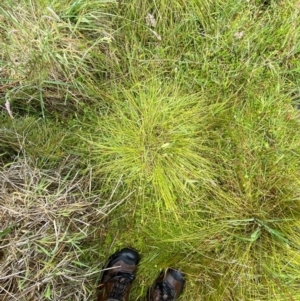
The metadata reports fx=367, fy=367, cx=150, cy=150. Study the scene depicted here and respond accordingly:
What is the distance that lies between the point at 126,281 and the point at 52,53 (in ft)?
3.75

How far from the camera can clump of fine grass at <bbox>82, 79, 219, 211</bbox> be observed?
176 centimetres

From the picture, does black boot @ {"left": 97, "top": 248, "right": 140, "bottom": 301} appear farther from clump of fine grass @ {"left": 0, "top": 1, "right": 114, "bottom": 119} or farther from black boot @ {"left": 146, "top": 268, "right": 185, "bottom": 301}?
clump of fine grass @ {"left": 0, "top": 1, "right": 114, "bottom": 119}

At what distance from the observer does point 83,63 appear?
1.77 m

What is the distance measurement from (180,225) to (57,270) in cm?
60

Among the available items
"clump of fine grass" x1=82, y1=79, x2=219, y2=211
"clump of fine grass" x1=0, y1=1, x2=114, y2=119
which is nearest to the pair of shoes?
"clump of fine grass" x1=82, y1=79, x2=219, y2=211

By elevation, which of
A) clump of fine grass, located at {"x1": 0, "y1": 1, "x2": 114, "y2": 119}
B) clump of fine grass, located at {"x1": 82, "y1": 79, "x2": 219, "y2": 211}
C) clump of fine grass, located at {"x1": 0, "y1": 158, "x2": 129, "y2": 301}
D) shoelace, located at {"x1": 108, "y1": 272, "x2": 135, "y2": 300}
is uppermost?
clump of fine grass, located at {"x1": 0, "y1": 1, "x2": 114, "y2": 119}

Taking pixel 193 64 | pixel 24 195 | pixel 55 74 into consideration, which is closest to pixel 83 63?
pixel 55 74

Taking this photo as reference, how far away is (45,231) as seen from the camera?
165 cm

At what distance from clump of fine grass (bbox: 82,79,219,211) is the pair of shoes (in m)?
0.31

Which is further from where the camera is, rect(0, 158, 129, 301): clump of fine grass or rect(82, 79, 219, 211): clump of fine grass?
rect(82, 79, 219, 211): clump of fine grass

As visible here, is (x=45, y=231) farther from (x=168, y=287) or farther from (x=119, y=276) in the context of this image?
(x=168, y=287)

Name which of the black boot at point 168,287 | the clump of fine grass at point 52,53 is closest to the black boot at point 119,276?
the black boot at point 168,287

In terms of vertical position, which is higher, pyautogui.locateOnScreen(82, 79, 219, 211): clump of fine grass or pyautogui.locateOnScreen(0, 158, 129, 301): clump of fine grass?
pyautogui.locateOnScreen(82, 79, 219, 211): clump of fine grass

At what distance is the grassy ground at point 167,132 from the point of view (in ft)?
5.69
